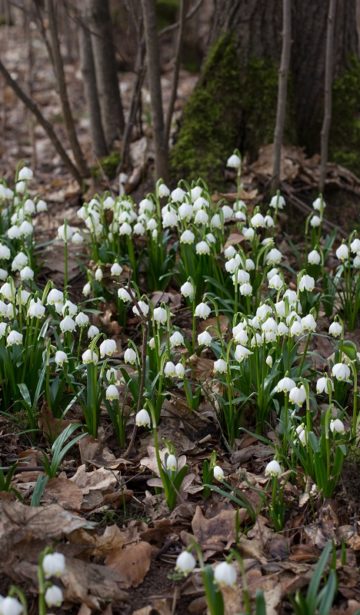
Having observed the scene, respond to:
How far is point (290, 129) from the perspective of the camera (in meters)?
5.24

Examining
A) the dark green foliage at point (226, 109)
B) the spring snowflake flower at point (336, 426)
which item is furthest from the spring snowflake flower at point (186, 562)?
the dark green foliage at point (226, 109)

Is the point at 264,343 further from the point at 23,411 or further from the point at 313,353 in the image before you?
the point at 23,411

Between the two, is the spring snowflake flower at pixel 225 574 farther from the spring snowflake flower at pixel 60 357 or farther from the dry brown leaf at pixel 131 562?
Answer: the spring snowflake flower at pixel 60 357

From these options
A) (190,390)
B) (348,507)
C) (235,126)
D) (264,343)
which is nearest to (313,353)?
(264,343)

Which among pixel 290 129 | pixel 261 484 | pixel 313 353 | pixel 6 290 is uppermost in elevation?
pixel 290 129

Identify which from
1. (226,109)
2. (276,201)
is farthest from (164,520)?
(226,109)

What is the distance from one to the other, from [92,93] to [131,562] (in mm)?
3999

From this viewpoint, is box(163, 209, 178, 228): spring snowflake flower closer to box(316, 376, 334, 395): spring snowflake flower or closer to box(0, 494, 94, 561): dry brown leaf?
box(316, 376, 334, 395): spring snowflake flower

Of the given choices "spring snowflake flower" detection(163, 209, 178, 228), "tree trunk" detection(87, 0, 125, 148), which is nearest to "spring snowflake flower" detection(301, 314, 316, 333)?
"spring snowflake flower" detection(163, 209, 178, 228)

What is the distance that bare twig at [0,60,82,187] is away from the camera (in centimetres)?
487

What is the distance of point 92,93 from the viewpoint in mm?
5703

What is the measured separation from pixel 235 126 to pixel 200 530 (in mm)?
3194

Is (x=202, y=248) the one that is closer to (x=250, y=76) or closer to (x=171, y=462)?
(x=171, y=462)

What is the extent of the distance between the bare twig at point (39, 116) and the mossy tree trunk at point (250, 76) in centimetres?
76
